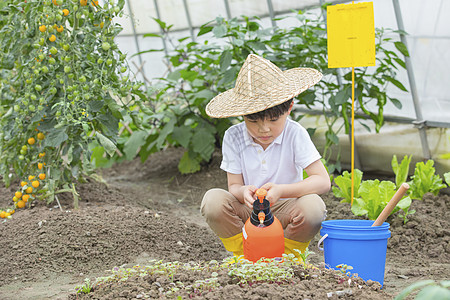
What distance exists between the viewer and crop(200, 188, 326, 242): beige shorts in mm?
2102

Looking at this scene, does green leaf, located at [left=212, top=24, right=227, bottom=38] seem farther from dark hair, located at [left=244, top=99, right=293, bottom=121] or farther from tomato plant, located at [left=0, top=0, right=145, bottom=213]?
dark hair, located at [left=244, top=99, right=293, bottom=121]

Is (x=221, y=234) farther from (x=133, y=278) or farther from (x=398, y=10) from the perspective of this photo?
(x=398, y=10)

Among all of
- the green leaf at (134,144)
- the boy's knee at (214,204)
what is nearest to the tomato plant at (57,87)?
the boy's knee at (214,204)

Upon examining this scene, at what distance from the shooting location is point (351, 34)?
101 inches

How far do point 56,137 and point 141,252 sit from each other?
0.77 m

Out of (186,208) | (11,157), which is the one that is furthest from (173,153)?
(11,157)

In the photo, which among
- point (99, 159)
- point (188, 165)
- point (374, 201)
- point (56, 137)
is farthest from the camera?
point (99, 159)

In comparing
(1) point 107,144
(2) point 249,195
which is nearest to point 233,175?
(2) point 249,195

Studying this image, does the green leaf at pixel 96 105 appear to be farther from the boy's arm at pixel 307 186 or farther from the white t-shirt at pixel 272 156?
the boy's arm at pixel 307 186

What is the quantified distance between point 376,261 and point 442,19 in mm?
2075

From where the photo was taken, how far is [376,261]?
1.97m

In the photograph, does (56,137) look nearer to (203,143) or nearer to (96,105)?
(96,105)

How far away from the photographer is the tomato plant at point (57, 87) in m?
2.74

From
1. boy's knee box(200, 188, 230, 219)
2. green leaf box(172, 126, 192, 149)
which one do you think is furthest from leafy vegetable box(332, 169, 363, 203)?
green leaf box(172, 126, 192, 149)
